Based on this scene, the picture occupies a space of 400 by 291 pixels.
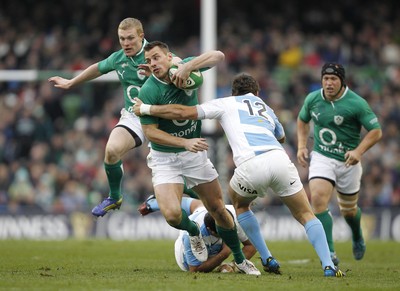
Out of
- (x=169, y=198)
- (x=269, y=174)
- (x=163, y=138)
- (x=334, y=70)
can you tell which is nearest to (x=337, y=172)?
(x=334, y=70)

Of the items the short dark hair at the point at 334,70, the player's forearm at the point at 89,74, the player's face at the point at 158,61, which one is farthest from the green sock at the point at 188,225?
the short dark hair at the point at 334,70

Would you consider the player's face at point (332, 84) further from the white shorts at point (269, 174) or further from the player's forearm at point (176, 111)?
the player's forearm at point (176, 111)

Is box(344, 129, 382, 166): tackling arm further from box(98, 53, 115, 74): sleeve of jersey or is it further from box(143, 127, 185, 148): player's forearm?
box(98, 53, 115, 74): sleeve of jersey

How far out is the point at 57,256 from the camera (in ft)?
47.4

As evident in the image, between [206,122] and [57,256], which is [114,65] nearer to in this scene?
[57,256]

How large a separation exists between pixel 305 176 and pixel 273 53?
14.6 ft

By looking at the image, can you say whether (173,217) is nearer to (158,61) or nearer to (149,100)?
(149,100)

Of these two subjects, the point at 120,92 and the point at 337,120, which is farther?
the point at 120,92

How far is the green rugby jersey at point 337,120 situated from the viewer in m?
13.2

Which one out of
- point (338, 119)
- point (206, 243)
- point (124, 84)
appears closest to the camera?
point (206, 243)

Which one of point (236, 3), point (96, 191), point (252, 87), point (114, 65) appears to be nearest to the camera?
point (252, 87)

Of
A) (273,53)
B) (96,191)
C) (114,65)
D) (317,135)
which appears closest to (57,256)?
(114,65)

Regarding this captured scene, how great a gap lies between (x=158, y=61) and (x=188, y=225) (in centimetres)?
198

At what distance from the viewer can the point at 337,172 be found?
13.6 metres
